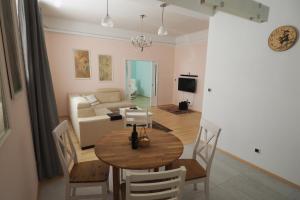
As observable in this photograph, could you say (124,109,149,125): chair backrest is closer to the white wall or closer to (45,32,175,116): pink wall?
the white wall

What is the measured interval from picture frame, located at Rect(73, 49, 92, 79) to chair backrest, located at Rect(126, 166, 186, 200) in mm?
4979

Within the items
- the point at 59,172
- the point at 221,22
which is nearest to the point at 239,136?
the point at 221,22

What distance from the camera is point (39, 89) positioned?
2.05 meters

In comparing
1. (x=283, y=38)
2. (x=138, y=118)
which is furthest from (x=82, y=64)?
(x=283, y=38)

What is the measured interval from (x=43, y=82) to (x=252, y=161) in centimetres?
339

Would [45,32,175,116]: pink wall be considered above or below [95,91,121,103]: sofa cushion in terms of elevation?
above

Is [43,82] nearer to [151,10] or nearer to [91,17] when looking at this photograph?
[151,10]

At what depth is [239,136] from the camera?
9.68ft

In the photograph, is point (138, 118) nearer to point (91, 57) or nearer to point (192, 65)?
point (91, 57)

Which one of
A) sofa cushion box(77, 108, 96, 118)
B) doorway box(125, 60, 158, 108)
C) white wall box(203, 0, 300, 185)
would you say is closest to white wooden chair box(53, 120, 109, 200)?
sofa cushion box(77, 108, 96, 118)

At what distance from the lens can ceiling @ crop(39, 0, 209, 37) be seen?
3555 millimetres

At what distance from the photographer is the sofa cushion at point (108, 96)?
5371mm

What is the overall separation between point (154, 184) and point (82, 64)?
16.8 feet

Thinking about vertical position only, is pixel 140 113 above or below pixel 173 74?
below
